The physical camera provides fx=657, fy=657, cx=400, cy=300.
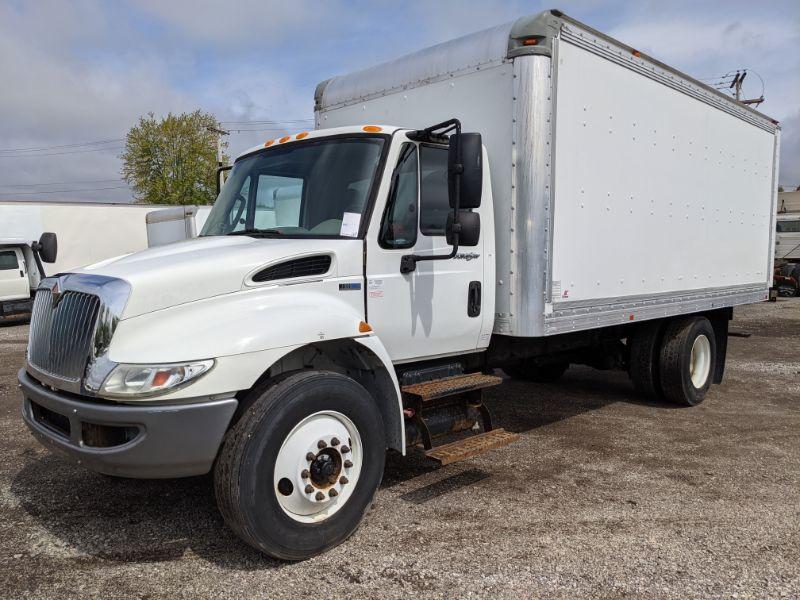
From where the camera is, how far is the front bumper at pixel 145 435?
10.4 ft

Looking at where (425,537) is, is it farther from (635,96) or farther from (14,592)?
(635,96)

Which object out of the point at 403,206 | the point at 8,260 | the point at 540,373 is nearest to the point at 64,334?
the point at 403,206

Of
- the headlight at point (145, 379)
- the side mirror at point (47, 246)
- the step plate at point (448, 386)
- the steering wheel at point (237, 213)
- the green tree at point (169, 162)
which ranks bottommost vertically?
the step plate at point (448, 386)


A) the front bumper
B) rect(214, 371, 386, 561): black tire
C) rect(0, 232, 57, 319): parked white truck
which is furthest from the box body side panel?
rect(0, 232, 57, 319): parked white truck

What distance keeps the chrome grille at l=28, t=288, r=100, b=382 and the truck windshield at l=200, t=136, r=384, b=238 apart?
1.21 metres

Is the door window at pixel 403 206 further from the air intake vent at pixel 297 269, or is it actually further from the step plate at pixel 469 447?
the step plate at pixel 469 447

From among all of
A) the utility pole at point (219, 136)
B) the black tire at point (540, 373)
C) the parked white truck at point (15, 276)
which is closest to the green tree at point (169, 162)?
the utility pole at point (219, 136)

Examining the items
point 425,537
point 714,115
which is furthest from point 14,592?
point 714,115

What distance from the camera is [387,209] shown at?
13.7 feet

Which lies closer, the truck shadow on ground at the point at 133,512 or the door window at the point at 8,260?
the truck shadow on ground at the point at 133,512

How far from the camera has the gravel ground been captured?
11.3ft

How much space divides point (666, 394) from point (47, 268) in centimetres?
1920

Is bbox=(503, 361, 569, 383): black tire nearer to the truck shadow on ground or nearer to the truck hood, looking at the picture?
the truck shadow on ground

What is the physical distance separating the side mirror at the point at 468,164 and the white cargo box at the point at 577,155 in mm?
871
